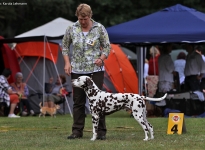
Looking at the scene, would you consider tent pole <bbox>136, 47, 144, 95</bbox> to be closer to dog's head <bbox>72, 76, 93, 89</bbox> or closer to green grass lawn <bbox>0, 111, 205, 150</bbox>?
green grass lawn <bbox>0, 111, 205, 150</bbox>

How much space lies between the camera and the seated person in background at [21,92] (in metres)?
15.0

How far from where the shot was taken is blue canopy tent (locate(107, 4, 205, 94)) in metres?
12.9

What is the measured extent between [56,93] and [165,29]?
3.71m

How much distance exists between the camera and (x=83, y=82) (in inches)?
302

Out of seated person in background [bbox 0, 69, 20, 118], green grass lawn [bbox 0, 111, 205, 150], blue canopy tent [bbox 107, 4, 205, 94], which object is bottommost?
green grass lawn [bbox 0, 111, 205, 150]

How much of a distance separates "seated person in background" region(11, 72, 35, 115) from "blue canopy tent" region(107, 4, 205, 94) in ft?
9.45

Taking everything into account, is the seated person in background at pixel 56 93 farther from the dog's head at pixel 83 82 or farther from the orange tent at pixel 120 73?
the dog's head at pixel 83 82

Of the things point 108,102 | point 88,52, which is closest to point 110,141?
point 108,102

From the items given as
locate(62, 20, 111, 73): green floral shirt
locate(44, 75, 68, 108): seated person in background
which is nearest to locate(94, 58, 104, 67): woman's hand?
locate(62, 20, 111, 73): green floral shirt

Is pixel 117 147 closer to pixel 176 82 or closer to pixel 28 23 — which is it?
pixel 176 82

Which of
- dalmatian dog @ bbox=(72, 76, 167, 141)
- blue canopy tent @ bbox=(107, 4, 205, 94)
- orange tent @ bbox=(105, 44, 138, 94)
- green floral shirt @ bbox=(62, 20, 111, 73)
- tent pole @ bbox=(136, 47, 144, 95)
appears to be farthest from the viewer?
orange tent @ bbox=(105, 44, 138, 94)

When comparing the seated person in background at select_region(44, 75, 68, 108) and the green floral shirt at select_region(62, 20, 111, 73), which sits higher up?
the green floral shirt at select_region(62, 20, 111, 73)

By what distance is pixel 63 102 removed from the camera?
1556 centimetres

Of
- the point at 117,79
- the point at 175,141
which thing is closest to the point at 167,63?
the point at 117,79
